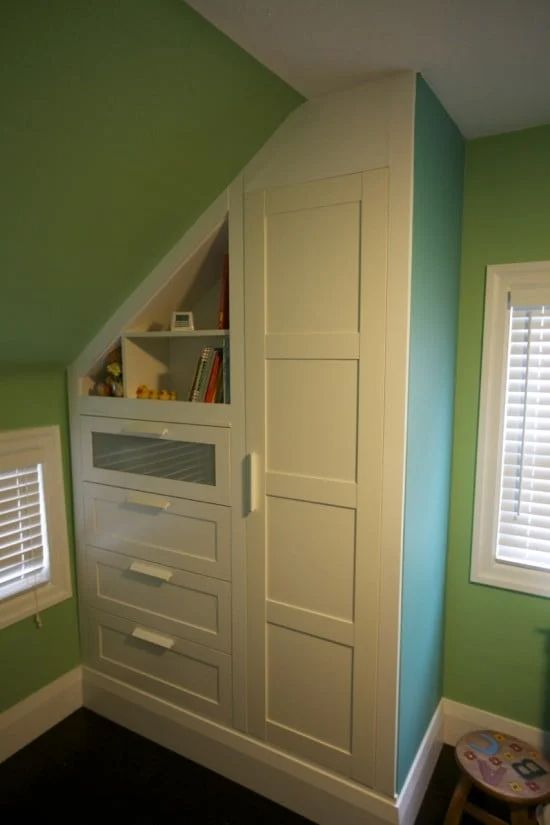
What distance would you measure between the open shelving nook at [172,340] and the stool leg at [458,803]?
58.6 inches

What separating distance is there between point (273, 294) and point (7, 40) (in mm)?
905

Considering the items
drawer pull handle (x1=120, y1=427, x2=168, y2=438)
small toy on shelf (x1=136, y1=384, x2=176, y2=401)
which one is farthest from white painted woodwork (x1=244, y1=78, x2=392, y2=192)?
drawer pull handle (x1=120, y1=427, x2=168, y2=438)

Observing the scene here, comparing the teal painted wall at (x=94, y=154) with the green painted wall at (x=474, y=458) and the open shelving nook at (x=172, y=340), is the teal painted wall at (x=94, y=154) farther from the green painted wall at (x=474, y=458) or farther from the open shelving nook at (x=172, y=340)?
the green painted wall at (x=474, y=458)

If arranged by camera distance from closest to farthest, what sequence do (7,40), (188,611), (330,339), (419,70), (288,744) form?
(7,40) < (419,70) < (330,339) < (288,744) < (188,611)

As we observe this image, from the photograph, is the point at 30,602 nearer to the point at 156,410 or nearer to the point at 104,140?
the point at 156,410

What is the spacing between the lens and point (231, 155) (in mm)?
1604

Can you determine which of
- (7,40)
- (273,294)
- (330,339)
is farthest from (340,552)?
(7,40)

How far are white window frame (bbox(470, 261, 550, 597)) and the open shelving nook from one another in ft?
3.21

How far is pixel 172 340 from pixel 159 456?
516 millimetres

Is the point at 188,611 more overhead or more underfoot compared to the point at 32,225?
more underfoot

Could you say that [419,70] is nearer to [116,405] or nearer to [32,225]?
[32,225]

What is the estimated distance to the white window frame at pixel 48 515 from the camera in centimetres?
202

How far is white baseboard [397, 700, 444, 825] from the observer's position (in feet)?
5.43

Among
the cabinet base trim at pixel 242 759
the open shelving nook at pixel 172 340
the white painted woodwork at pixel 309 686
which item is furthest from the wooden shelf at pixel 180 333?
the cabinet base trim at pixel 242 759
